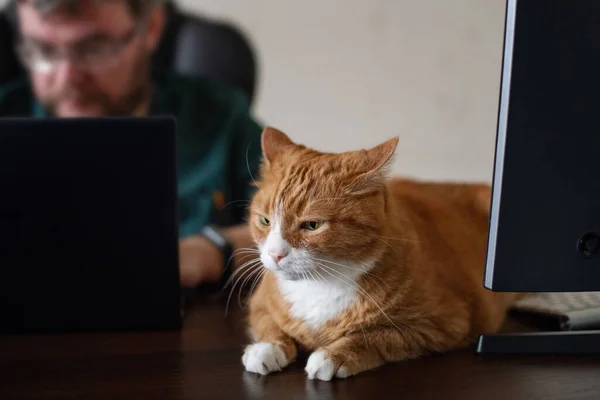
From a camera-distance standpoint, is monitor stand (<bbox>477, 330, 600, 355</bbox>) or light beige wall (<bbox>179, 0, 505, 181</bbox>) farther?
light beige wall (<bbox>179, 0, 505, 181</bbox>)

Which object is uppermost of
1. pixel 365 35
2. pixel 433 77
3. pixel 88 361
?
pixel 365 35

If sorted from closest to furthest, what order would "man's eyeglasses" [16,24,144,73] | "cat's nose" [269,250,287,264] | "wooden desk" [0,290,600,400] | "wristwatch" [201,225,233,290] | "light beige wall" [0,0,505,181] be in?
"wooden desk" [0,290,600,400] < "cat's nose" [269,250,287,264] < "wristwatch" [201,225,233,290] < "man's eyeglasses" [16,24,144,73] < "light beige wall" [0,0,505,181]

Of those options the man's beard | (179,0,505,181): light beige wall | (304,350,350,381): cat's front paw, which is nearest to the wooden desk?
(304,350,350,381): cat's front paw

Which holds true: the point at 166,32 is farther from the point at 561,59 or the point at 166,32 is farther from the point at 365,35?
the point at 561,59

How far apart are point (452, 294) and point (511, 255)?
0.18 meters

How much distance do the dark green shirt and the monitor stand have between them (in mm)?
1189

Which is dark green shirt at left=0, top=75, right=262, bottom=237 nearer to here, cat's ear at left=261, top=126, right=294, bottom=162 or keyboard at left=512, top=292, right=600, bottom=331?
cat's ear at left=261, top=126, right=294, bottom=162

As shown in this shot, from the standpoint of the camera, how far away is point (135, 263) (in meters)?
1.01

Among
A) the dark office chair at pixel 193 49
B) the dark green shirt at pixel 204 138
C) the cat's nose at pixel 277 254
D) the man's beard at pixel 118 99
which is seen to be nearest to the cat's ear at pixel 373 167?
the cat's nose at pixel 277 254

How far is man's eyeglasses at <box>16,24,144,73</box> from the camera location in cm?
217

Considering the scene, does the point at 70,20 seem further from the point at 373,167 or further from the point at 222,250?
A: the point at 373,167

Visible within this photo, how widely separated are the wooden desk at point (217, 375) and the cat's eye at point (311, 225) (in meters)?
0.20

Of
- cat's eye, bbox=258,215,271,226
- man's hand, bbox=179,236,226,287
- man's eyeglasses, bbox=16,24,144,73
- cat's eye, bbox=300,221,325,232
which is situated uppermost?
man's eyeglasses, bbox=16,24,144,73

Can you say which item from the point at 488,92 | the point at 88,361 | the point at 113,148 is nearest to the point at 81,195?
the point at 113,148
